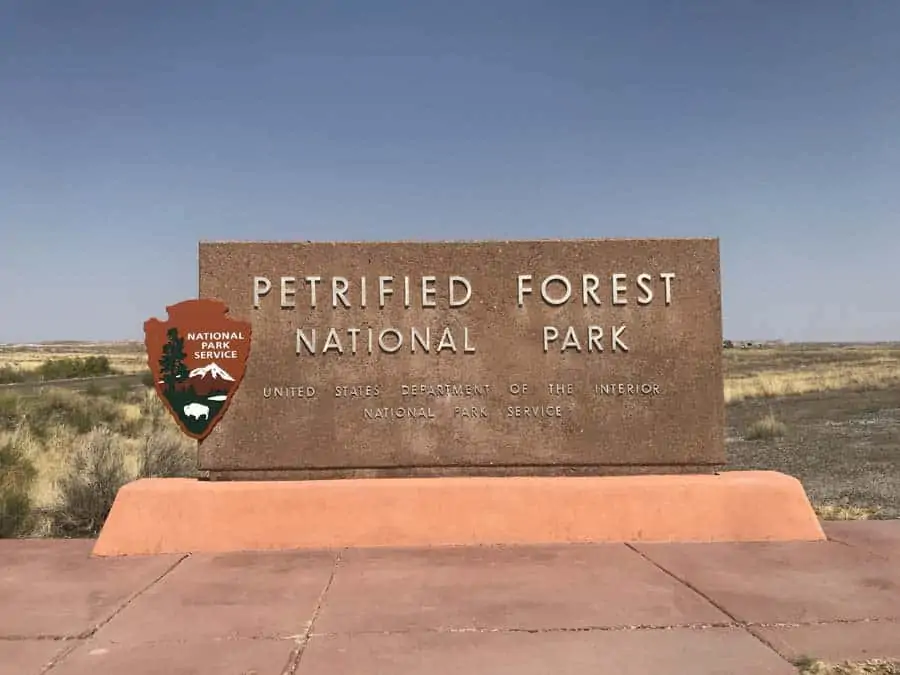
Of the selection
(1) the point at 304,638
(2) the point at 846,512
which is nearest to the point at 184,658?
(1) the point at 304,638

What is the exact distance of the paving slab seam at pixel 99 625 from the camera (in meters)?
4.36

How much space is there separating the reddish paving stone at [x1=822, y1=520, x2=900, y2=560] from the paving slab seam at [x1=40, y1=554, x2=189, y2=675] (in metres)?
5.62

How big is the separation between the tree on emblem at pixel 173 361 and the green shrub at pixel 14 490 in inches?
132

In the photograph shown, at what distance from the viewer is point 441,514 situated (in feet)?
22.8

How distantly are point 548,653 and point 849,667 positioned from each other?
4.95ft

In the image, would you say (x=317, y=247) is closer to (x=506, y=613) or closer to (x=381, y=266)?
(x=381, y=266)

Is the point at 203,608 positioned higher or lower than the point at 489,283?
lower

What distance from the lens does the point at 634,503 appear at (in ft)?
22.9

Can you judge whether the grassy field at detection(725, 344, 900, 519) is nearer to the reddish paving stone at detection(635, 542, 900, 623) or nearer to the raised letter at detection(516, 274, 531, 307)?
the reddish paving stone at detection(635, 542, 900, 623)

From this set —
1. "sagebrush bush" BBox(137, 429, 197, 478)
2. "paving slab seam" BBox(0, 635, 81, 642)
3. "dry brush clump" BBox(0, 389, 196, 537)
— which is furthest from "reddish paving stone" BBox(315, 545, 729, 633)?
"sagebrush bush" BBox(137, 429, 197, 478)

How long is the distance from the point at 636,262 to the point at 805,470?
9.16 metres

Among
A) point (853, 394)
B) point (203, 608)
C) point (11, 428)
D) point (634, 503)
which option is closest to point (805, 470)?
point (634, 503)

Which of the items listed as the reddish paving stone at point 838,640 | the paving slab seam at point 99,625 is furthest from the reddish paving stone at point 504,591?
the paving slab seam at point 99,625

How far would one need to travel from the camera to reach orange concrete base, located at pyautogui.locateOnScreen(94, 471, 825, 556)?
688 cm
